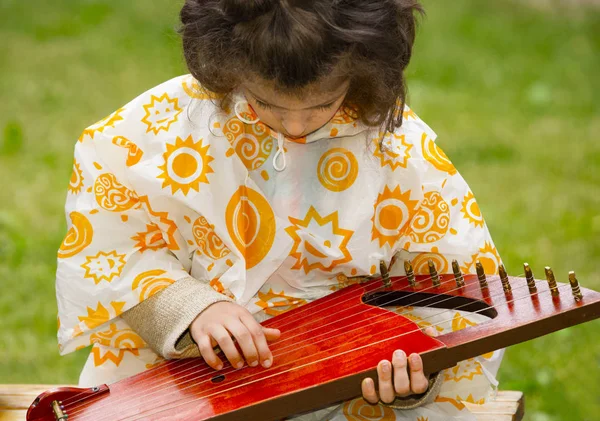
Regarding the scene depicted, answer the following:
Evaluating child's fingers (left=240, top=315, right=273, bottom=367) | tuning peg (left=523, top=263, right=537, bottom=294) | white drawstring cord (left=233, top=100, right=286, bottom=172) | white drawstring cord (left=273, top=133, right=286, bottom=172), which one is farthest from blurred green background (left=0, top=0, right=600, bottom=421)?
tuning peg (left=523, top=263, right=537, bottom=294)

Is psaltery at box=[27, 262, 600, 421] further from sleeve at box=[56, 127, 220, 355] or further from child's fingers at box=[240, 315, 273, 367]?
sleeve at box=[56, 127, 220, 355]

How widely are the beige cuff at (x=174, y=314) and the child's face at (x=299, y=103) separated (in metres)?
0.39

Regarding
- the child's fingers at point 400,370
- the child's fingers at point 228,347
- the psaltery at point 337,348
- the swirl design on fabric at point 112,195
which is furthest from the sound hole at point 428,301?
the swirl design on fabric at point 112,195

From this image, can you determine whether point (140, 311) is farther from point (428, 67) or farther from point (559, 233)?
point (428, 67)

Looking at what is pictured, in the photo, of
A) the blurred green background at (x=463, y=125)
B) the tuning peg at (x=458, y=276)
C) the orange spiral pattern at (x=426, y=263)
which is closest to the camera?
the tuning peg at (x=458, y=276)

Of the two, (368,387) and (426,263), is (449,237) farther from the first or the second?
(368,387)

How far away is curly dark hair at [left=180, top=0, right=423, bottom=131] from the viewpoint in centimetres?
185

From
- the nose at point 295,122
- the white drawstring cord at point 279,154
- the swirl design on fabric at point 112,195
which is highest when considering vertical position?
the nose at point 295,122

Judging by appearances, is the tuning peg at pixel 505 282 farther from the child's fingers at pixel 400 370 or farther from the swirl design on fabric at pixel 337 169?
the swirl design on fabric at pixel 337 169

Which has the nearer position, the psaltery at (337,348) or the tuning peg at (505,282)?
the psaltery at (337,348)

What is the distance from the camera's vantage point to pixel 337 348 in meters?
1.90

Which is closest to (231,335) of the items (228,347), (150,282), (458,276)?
(228,347)

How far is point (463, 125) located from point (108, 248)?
3.74 meters

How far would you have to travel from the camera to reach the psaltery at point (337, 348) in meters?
1.79
